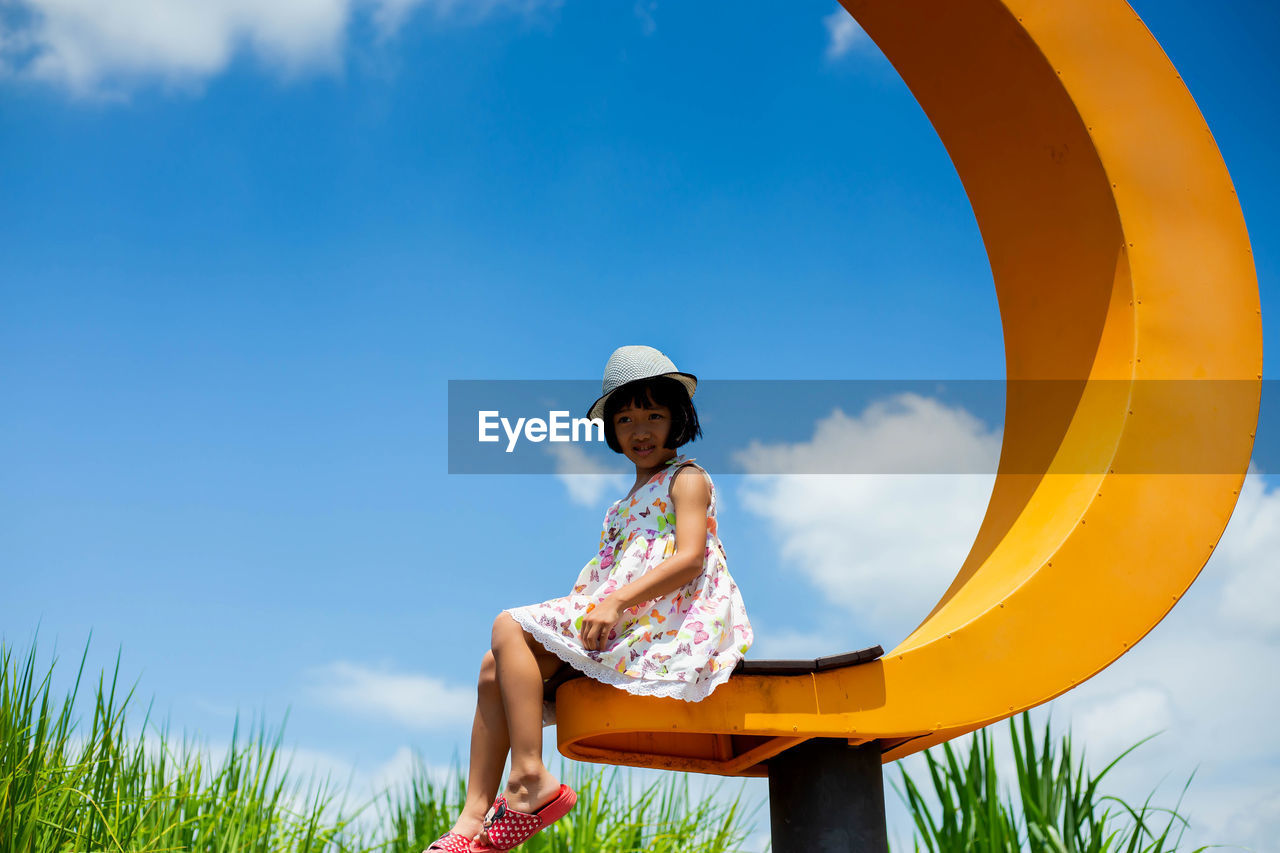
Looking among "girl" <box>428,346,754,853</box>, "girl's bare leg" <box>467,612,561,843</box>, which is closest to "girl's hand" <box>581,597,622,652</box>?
"girl" <box>428,346,754,853</box>

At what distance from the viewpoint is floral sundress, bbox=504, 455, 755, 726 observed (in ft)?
9.89

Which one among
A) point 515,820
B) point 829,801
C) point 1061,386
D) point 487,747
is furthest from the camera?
point 1061,386

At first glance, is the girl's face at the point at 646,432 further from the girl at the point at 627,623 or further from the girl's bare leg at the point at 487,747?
the girl's bare leg at the point at 487,747

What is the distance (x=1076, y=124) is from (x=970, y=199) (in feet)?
1.93

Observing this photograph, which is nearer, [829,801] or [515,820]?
[515,820]

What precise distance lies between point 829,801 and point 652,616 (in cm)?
79

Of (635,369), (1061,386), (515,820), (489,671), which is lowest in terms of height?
(515,820)

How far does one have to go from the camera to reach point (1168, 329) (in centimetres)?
363

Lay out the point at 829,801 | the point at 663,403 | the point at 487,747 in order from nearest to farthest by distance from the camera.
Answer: the point at 487,747, the point at 829,801, the point at 663,403

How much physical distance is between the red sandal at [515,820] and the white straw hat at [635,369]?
115 cm

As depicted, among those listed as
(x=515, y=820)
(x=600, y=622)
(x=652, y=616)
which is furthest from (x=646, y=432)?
(x=515, y=820)

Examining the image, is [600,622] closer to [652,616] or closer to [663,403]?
[652,616]

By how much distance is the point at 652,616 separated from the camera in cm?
315

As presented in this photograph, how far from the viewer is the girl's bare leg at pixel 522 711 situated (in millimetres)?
2912
